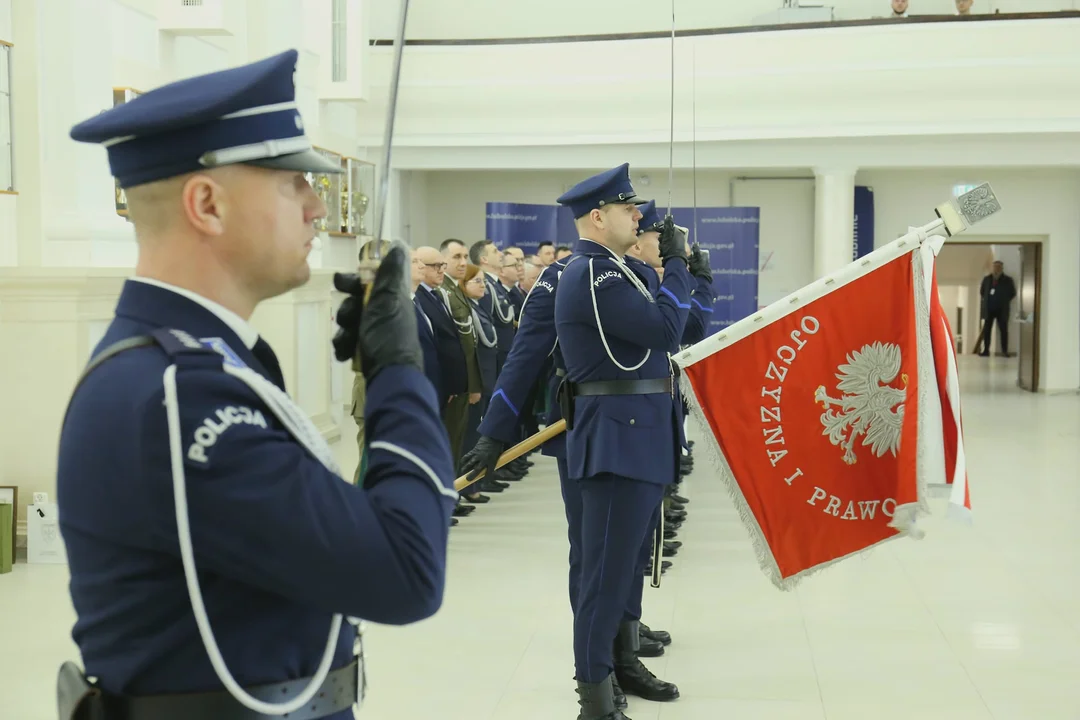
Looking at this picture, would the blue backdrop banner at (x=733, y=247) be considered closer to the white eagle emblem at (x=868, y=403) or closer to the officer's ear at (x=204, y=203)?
the white eagle emblem at (x=868, y=403)

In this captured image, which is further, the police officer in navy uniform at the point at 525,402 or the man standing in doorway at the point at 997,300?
the man standing in doorway at the point at 997,300

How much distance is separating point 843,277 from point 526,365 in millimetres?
958

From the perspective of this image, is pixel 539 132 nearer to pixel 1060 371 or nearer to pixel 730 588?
pixel 1060 371

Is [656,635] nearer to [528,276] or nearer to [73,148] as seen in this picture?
[73,148]

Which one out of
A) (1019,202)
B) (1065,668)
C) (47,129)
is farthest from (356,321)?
(1019,202)

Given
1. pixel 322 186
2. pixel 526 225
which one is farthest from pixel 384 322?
pixel 526 225

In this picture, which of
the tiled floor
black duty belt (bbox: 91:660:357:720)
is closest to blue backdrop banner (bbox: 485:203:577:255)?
the tiled floor

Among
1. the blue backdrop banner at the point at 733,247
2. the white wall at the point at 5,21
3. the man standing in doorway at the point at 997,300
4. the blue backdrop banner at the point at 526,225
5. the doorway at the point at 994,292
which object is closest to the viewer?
the white wall at the point at 5,21

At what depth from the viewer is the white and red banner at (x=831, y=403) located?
3354 millimetres

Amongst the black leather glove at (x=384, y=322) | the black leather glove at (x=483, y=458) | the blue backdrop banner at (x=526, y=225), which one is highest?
the blue backdrop banner at (x=526, y=225)

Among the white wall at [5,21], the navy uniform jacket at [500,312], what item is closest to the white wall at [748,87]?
the navy uniform jacket at [500,312]

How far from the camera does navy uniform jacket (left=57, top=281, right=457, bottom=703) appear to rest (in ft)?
3.40

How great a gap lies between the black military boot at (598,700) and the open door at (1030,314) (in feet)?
40.3

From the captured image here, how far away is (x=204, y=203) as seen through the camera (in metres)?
1.13
